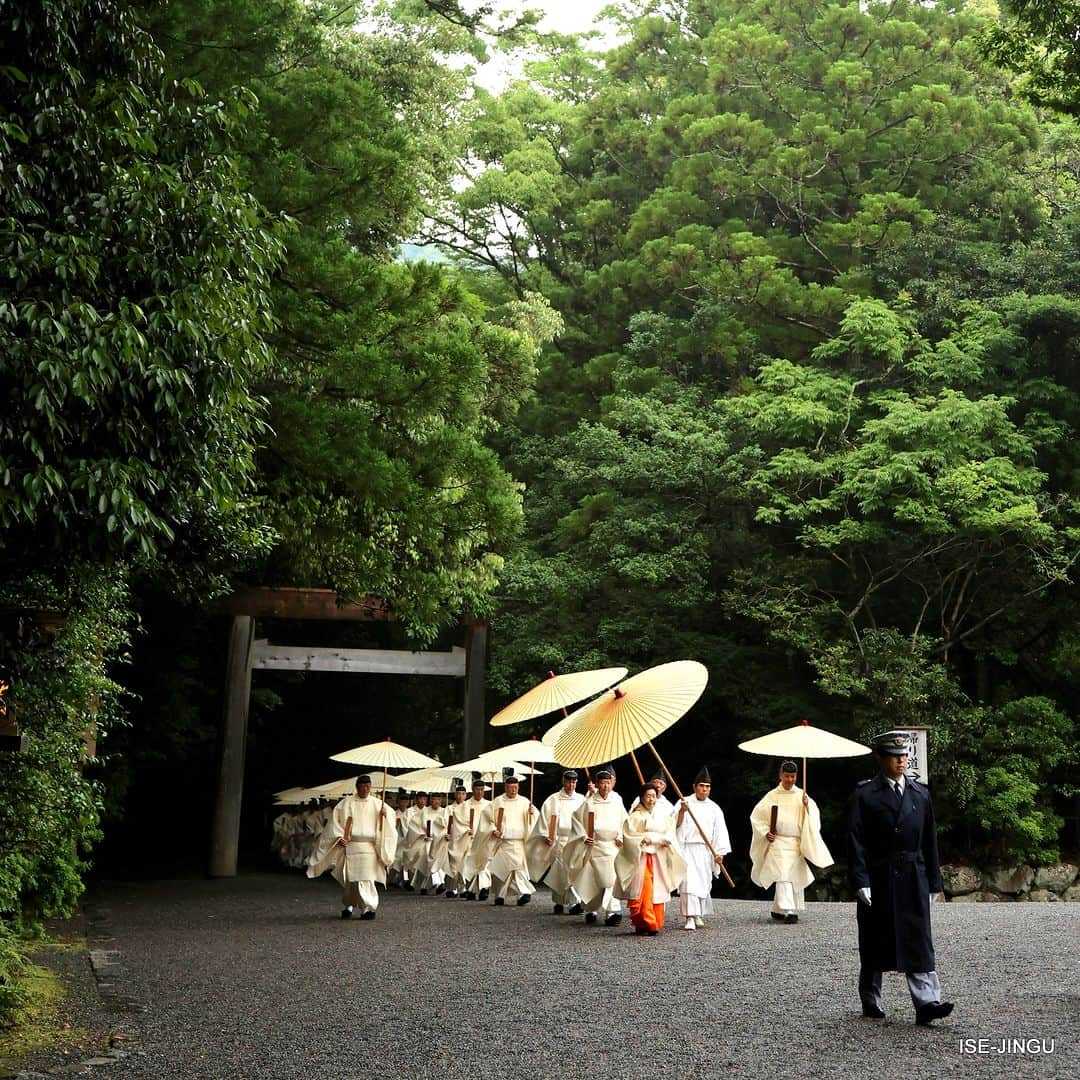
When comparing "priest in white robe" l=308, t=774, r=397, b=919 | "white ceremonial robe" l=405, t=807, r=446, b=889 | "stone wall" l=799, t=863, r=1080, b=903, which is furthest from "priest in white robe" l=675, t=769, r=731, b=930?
"stone wall" l=799, t=863, r=1080, b=903

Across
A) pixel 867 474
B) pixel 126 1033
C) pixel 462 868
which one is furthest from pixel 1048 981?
pixel 867 474

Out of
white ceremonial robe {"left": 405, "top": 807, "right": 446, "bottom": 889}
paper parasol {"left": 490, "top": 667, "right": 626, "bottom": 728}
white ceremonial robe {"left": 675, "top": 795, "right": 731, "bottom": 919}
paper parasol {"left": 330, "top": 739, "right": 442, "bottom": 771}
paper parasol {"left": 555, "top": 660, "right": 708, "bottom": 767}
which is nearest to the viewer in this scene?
paper parasol {"left": 555, "top": 660, "right": 708, "bottom": 767}

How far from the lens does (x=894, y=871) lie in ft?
19.2

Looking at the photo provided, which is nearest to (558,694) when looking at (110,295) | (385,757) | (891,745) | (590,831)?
(590,831)

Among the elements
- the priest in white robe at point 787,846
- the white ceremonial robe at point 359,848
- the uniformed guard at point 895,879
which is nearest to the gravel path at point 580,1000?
the uniformed guard at point 895,879

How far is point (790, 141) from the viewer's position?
72.1ft

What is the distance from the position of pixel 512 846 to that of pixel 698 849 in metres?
3.22

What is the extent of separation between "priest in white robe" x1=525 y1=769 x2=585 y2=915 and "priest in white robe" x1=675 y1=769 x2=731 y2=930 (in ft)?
4.06

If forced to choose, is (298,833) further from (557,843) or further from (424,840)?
(557,843)

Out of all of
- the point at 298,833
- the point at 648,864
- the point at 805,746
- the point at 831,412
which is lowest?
the point at 298,833

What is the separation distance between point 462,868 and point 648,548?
569 centimetres

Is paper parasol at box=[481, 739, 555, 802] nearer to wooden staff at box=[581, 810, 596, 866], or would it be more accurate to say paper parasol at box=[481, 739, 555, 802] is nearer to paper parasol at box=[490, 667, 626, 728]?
paper parasol at box=[490, 667, 626, 728]

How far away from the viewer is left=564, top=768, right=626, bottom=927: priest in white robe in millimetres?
10938

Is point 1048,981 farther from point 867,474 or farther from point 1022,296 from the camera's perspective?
point 1022,296
